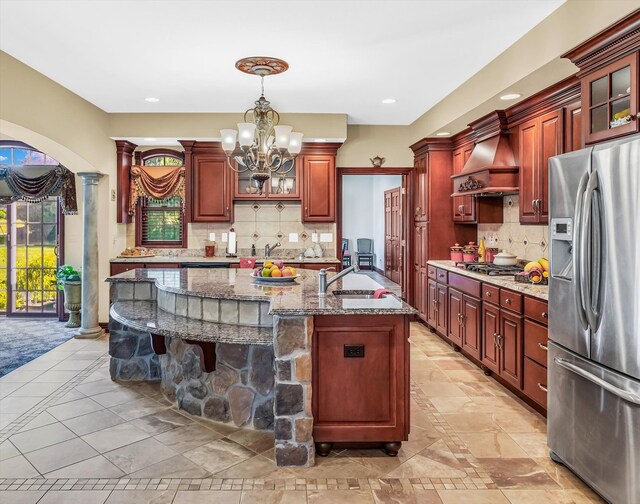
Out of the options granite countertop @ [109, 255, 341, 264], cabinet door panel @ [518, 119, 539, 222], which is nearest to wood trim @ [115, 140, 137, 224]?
granite countertop @ [109, 255, 341, 264]

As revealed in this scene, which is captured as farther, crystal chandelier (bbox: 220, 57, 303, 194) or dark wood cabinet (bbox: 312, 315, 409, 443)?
crystal chandelier (bbox: 220, 57, 303, 194)

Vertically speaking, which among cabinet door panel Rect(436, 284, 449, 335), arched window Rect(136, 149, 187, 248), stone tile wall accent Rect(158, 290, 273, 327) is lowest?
cabinet door panel Rect(436, 284, 449, 335)

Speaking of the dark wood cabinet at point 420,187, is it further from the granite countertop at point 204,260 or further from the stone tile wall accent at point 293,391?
the stone tile wall accent at point 293,391

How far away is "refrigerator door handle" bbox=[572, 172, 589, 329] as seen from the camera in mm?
2447

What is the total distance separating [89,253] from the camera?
5930 millimetres

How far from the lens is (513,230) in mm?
5102

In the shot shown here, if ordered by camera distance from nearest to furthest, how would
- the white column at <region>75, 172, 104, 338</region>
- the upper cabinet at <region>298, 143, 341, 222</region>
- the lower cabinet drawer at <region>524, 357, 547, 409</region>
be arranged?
the lower cabinet drawer at <region>524, 357, 547, 409</region> < the white column at <region>75, 172, 104, 338</region> < the upper cabinet at <region>298, 143, 341, 222</region>

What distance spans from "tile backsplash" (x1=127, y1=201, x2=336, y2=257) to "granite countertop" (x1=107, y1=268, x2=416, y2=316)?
6.43ft

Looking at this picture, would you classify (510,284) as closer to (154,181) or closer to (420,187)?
(420,187)

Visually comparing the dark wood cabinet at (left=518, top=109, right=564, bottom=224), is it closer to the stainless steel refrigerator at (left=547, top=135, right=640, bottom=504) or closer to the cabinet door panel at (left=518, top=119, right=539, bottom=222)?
the cabinet door panel at (left=518, top=119, right=539, bottom=222)

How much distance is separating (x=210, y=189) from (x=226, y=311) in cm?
343

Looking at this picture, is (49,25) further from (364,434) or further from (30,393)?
(364,434)

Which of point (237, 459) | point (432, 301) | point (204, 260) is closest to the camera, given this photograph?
point (237, 459)

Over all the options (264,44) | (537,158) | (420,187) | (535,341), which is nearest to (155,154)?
(264,44)
